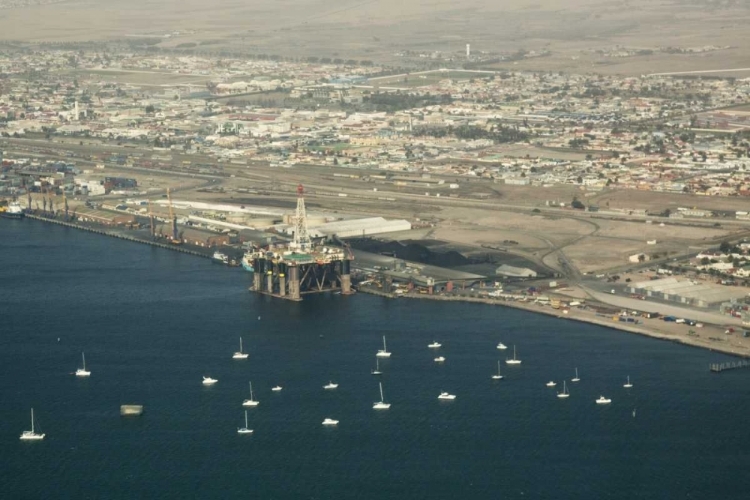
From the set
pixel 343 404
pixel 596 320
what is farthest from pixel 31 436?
pixel 596 320

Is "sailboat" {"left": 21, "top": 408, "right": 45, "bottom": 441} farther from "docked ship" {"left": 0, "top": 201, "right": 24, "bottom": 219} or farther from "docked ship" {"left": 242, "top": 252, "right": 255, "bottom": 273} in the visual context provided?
"docked ship" {"left": 0, "top": 201, "right": 24, "bottom": 219}

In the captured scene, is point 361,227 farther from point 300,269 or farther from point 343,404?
point 343,404

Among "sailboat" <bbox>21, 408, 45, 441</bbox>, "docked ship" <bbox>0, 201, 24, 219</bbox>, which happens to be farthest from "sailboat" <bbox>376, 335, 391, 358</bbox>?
"docked ship" <bbox>0, 201, 24, 219</bbox>

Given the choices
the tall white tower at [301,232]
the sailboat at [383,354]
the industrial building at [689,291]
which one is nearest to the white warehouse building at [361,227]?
the tall white tower at [301,232]

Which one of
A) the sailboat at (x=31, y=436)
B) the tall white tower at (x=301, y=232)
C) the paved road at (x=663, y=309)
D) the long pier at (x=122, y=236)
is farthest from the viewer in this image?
the long pier at (x=122, y=236)

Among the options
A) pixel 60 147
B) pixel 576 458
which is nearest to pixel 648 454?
pixel 576 458

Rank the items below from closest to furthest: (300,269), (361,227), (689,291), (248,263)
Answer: (689,291)
(300,269)
(248,263)
(361,227)

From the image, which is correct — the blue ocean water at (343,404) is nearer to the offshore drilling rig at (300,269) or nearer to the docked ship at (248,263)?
the offshore drilling rig at (300,269)
